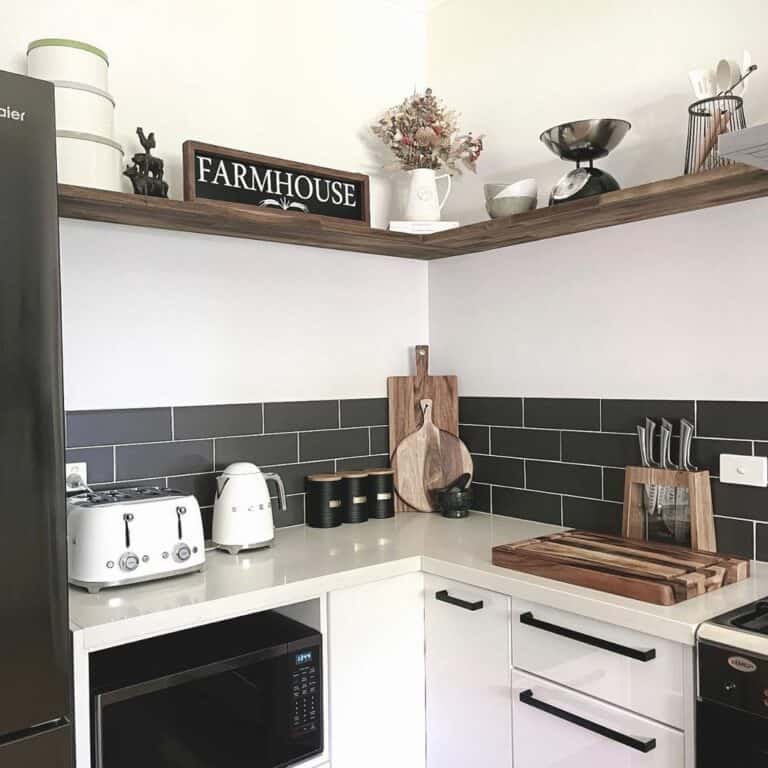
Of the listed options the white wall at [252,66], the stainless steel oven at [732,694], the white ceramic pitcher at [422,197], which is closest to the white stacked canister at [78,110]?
the white wall at [252,66]

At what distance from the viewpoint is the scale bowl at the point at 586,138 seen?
1.97 meters

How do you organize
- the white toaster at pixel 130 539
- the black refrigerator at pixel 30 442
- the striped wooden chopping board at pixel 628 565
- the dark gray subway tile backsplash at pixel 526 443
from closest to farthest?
the black refrigerator at pixel 30 442 < the striped wooden chopping board at pixel 628 565 < the white toaster at pixel 130 539 < the dark gray subway tile backsplash at pixel 526 443

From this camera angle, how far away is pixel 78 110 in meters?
1.82

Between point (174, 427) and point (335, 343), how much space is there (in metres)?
0.62

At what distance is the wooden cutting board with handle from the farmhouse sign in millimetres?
597

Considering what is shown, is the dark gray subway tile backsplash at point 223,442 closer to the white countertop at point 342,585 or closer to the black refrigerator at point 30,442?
the white countertop at point 342,585

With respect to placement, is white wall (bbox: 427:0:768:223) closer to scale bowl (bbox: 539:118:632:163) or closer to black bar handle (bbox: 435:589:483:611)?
scale bowl (bbox: 539:118:632:163)

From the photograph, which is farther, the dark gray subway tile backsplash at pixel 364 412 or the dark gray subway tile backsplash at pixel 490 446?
the dark gray subway tile backsplash at pixel 364 412

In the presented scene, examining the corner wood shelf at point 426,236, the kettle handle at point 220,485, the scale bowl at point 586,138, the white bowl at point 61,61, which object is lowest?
the kettle handle at point 220,485

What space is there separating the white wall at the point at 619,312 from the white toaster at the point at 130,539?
3.75 ft

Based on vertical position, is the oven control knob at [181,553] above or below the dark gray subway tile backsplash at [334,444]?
below

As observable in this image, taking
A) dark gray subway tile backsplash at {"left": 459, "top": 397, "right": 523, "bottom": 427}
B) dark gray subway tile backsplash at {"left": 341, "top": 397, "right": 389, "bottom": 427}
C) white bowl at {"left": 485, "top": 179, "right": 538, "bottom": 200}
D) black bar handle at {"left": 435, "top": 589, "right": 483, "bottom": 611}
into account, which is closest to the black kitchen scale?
white bowl at {"left": 485, "top": 179, "right": 538, "bottom": 200}

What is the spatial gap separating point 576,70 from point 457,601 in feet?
5.13

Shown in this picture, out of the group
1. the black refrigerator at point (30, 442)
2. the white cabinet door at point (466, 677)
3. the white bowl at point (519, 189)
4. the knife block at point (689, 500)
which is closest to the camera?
the black refrigerator at point (30, 442)
